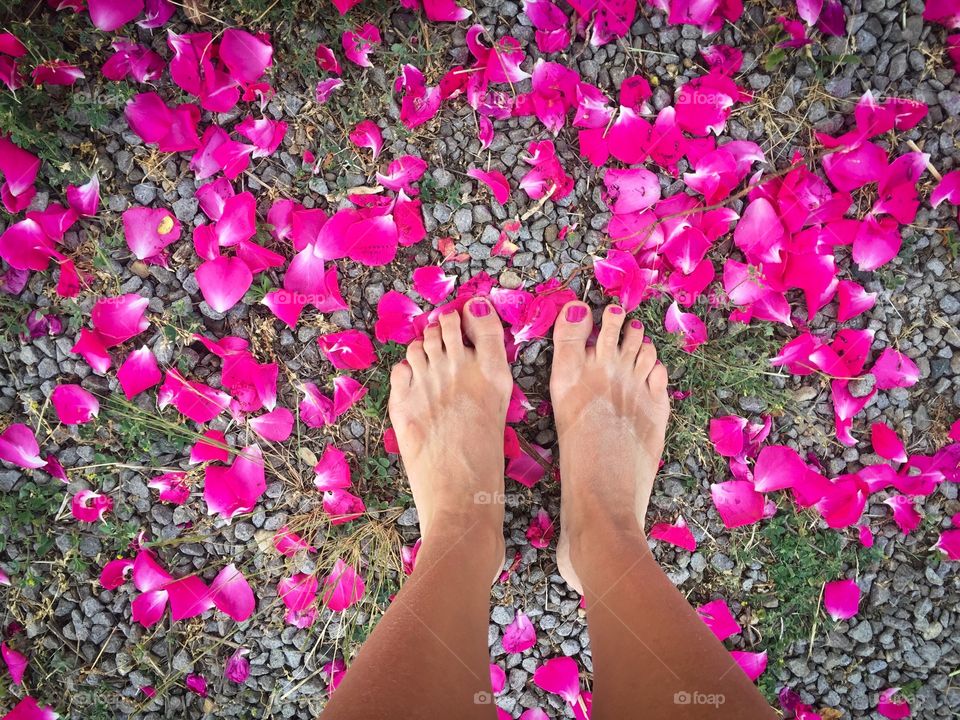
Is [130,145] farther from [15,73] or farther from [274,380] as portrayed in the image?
[274,380]

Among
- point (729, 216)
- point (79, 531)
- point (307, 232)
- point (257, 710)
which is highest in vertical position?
point (729, 216)

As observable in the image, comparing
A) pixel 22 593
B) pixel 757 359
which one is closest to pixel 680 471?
pixel 757 359

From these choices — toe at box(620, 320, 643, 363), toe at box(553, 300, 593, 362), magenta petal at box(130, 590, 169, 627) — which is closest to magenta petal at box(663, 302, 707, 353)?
toe at box(620, 320, 643, 363)

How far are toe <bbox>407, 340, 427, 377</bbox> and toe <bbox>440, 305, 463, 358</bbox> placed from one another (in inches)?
2.4

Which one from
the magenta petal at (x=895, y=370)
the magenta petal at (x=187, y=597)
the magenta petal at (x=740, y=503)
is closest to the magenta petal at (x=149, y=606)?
the magenta petal at (x=187, y=597)

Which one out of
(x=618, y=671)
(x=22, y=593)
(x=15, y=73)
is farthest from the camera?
(x=22, y=593)

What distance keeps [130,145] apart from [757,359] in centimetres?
159

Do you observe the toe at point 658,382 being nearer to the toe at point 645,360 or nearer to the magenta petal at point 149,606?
the toe at point 645,360

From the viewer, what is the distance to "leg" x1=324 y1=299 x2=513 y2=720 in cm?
114

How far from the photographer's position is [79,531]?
5.15 feet

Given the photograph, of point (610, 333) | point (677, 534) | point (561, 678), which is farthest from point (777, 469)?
point (561, 678)

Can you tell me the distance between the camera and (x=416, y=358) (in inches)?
62.5

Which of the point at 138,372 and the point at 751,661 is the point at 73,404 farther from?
the point at 751,661

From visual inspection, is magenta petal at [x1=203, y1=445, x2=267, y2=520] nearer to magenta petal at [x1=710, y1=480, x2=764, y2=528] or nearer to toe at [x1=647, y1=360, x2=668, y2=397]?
toe at [x1=647, y1=360, x2=668, y2=397]
